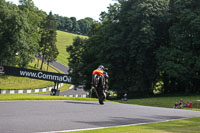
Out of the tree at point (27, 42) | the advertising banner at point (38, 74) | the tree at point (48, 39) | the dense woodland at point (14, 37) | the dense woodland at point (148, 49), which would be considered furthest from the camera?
the tree at point (48, 39)

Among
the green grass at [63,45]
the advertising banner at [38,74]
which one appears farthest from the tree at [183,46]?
the green grass at [63,45]

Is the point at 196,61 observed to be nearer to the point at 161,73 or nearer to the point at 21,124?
the point at 161,73

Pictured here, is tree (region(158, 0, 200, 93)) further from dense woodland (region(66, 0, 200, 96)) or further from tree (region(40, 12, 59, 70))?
tree (region(40, 12, 59, 70))

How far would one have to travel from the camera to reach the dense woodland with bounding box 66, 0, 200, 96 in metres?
49.6

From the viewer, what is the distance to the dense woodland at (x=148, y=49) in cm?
4962

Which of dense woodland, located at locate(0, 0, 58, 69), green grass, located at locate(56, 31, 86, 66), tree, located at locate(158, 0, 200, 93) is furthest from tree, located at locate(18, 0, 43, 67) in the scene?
green grass, located at locate(56, 31, 86, 66)

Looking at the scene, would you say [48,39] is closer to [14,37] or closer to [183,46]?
[14,37]

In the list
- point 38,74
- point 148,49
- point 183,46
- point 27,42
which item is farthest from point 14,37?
point 183,46

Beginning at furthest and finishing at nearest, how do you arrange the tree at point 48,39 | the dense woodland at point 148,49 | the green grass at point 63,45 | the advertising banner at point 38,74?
the green grass at point 63,45, the tree at point 48,39, the advertising banner at point 38,74, the dense woodland at point 148,49

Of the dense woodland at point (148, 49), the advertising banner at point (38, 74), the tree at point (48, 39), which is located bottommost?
the advertising banner at point (38, 74)

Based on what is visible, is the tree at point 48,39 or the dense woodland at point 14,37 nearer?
the dense woodland at point 14,37

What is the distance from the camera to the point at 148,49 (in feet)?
174

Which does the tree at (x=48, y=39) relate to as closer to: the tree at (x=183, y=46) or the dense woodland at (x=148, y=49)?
the dense woodland at (x=148, y=49)

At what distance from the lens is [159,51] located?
5141 cm
